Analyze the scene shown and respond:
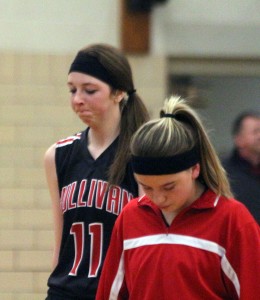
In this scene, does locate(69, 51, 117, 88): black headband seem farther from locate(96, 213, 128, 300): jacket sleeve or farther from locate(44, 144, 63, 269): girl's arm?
locate(96, 213, 128, 300): jacket sleeve

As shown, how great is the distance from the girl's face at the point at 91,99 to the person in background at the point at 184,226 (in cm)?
69

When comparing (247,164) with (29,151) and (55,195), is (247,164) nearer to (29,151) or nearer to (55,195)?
(29,151)

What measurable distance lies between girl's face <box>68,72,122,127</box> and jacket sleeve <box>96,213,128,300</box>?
0.71 m

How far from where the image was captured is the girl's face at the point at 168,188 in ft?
12.3

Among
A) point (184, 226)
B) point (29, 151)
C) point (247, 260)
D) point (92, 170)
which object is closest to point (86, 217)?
point (92, 170)

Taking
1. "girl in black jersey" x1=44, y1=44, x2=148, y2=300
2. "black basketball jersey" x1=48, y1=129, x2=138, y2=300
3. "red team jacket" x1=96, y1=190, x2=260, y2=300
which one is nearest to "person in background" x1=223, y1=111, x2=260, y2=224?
"girl in black jersey" x1=44, y1=44, x2=148, y2=300

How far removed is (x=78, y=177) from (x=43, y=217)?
3365 mm

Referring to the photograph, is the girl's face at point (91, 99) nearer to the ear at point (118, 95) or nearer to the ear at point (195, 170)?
the ear at point (118, 95)

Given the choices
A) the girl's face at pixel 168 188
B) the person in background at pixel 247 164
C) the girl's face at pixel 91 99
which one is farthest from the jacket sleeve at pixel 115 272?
the person in background at pixel 247 164

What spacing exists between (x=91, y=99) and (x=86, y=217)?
0.50 meters

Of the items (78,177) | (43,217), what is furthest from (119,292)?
(43,217)

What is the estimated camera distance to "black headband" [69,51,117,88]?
462 centimetres

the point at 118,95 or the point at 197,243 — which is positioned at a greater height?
the point at 118,95

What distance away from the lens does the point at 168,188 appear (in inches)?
149
